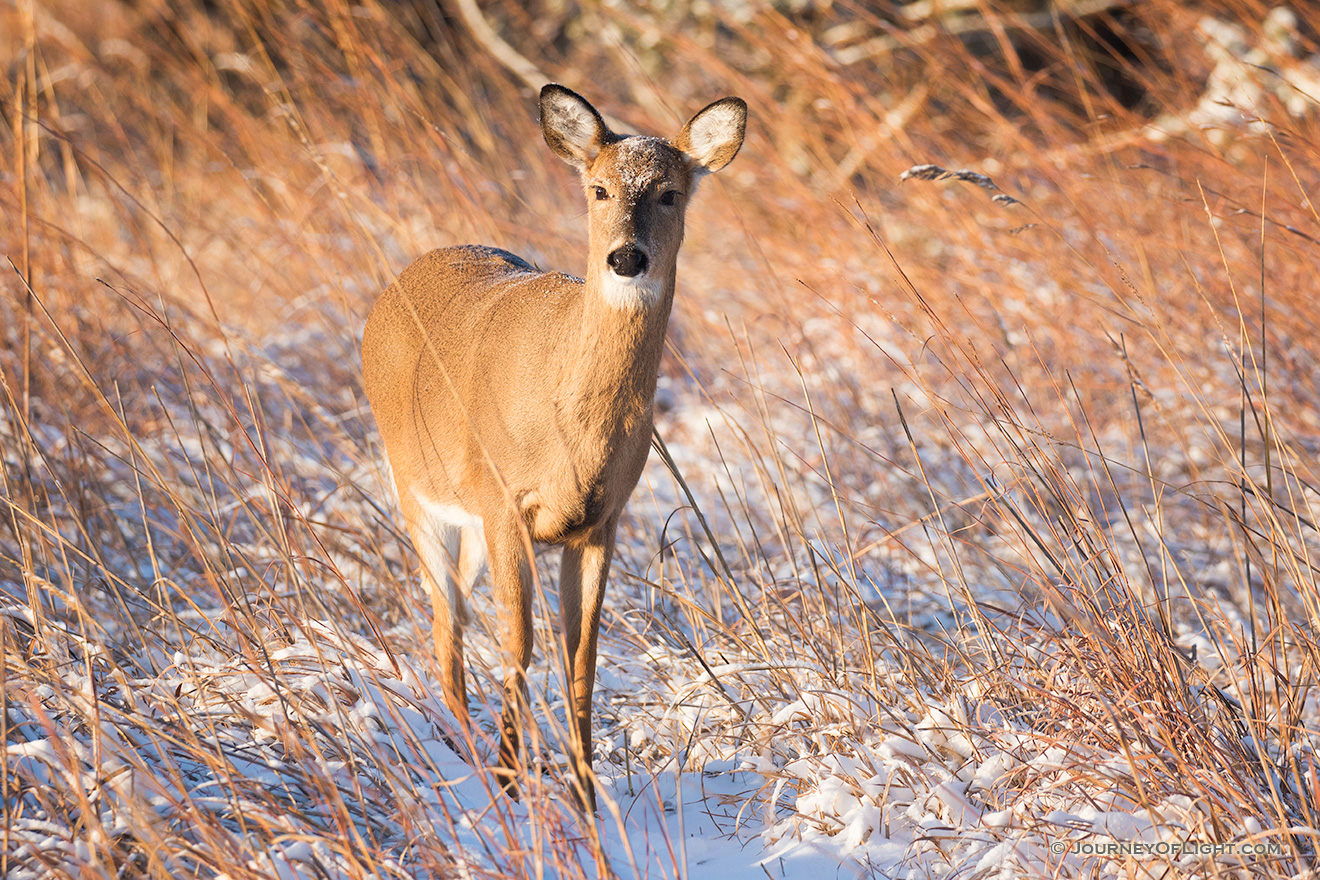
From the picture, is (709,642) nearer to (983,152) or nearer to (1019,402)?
(1019,402)

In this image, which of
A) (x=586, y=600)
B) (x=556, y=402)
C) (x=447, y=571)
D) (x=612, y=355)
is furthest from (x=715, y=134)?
(x=447, y=571)

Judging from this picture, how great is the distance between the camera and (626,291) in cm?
254

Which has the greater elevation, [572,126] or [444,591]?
[572,126]

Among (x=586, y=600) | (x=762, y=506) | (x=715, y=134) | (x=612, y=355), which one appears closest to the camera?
(x=612, y=355)

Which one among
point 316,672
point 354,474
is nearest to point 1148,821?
point 316,672

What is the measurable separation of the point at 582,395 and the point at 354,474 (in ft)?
7.77

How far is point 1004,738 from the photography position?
99.0 inches

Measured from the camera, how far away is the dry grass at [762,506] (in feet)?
7.25

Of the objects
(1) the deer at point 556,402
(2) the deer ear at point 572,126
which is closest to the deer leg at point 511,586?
(1) the deer at point 556,402

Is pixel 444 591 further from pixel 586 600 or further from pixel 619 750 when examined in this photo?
pixel 619 750

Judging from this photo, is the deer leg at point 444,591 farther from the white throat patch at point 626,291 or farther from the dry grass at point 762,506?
the white throat patch at point 626,291

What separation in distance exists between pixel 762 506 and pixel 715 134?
89.7 inches

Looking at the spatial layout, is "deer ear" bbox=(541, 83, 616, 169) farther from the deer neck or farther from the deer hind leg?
the deer hind leg

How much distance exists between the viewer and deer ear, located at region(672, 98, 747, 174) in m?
2.86
